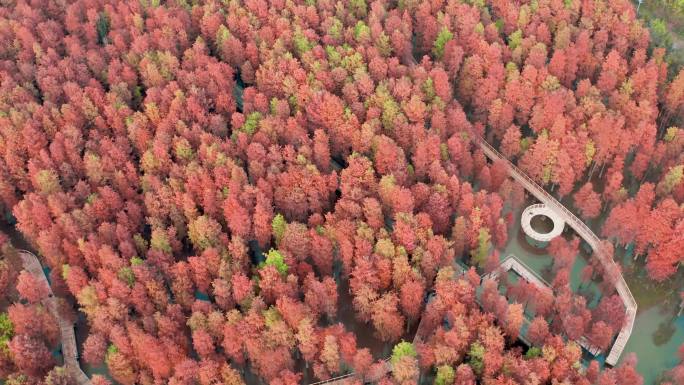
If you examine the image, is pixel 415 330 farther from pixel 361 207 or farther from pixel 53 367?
pixel 53 367

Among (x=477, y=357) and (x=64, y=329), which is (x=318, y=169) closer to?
(x=477, y=357)

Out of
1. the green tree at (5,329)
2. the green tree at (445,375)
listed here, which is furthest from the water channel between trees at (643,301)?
the green tree at (5,329)

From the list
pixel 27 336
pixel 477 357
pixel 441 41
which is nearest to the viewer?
pixel 477 357

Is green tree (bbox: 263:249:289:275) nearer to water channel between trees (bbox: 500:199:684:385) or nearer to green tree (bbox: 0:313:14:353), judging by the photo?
green tree (bbox: 0:313:14:353)

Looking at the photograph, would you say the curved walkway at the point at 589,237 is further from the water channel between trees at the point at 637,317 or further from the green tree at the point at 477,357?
the green tree at the point at 477,357

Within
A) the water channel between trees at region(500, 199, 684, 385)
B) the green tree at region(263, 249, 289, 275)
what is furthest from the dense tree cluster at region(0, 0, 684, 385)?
the water channel between trees at region(500, 199, 684, 385)

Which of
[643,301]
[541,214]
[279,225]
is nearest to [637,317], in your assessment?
[643,301]

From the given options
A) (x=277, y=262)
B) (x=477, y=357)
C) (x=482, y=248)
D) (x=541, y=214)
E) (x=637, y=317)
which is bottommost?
(x=277, y=262)

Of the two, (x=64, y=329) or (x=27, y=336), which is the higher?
(x=27, y=336)
